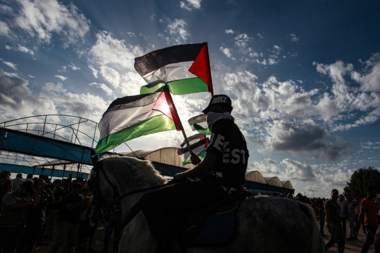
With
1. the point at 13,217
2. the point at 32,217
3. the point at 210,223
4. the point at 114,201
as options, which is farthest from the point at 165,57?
the point at 32,217

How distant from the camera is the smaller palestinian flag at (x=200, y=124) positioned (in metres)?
13.2

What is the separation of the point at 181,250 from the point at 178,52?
6.15 metres

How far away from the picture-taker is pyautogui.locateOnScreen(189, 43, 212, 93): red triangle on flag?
23.6 ft

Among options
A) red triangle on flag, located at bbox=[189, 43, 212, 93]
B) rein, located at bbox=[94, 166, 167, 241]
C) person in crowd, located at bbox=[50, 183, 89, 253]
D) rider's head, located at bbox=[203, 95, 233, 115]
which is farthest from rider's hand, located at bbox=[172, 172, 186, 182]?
person in crowd, located at bbox=[50, 183, 89, 253]

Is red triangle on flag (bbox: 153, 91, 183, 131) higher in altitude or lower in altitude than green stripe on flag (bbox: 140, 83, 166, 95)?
lower

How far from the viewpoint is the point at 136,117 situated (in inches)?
271

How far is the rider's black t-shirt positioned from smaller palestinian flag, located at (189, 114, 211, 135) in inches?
397

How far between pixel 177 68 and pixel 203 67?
0.91 metres

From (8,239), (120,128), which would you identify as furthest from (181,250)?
(8,239)

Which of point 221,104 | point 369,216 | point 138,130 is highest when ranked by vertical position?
point 138,130

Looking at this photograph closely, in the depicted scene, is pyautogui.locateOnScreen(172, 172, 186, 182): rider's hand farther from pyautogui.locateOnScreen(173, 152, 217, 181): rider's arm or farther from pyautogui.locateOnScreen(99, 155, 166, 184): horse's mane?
pyautogui.locateOnScreen(99, 155, 166, 184): horse's mane

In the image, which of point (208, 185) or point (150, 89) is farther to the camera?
point (150, 89)

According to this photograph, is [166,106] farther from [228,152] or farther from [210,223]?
[210,223]

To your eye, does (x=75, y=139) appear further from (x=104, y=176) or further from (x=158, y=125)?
(x=104, y=176)
